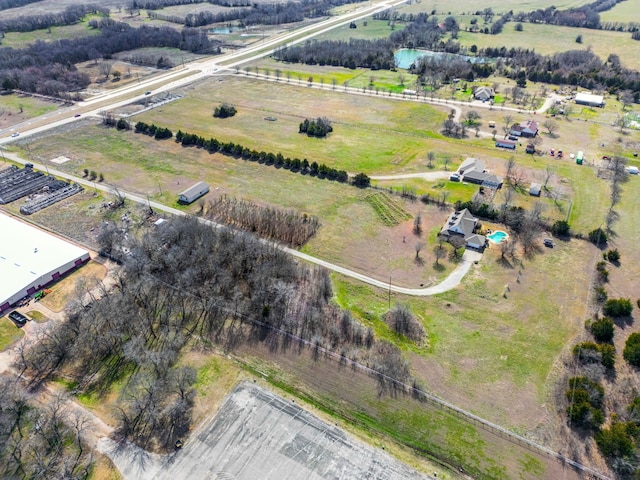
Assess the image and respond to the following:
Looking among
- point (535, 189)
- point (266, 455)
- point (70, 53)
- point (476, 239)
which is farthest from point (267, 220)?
point (70, 53)

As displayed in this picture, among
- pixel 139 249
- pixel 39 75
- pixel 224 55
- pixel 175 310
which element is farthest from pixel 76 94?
pixel 175 310

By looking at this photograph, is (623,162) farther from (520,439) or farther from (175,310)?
(175,310)

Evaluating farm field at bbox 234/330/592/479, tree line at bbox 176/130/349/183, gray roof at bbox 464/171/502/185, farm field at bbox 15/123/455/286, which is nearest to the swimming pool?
farm field at bbox 15/123/455/286

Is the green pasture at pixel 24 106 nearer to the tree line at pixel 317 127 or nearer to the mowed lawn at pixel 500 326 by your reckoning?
the tree line at pixel 317 127

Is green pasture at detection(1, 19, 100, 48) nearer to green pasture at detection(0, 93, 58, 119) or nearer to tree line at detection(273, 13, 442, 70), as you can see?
green pasture at detection(0, 93, 58, 119)

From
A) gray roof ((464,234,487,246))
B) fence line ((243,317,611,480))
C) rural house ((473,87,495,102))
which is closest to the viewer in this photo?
fence line ((243,317,611,480))

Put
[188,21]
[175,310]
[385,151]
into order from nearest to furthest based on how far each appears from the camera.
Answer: [175,310], [385,151], [188,21]
